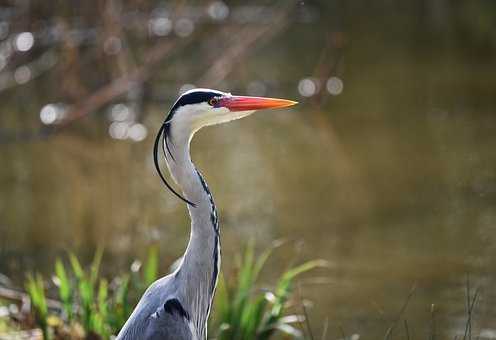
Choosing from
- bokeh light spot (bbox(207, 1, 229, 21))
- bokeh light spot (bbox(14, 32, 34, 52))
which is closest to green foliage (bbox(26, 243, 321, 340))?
bokeh light spot (bbox(14, 32, 34, 52))

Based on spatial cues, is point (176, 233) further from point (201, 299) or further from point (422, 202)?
point (201, 299)

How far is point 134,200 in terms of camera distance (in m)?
10.1

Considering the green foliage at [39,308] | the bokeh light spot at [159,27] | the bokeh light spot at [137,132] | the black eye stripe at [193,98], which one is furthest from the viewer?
the bokeh light spot at [137,132]

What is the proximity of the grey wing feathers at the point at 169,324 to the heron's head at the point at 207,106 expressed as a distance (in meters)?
0.70

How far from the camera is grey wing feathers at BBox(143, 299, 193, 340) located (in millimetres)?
3803

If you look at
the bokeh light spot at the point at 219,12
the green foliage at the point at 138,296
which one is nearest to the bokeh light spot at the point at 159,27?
the bokeh light spot at the point at 219,12

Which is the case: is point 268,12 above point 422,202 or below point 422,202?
above

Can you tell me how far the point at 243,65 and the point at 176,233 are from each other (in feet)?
20.1

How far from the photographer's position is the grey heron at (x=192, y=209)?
3.94 metres

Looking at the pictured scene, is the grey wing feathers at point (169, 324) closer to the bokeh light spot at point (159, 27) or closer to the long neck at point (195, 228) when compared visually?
the long neck at point (195, 228)

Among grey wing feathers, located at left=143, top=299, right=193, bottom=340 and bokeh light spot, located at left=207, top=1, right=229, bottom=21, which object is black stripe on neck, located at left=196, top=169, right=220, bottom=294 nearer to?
Answer: grey wing feathers, located at left=143, top=299, right=193, bottom=340

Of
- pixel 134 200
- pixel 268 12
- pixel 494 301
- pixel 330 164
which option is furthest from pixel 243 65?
pixel 494 301

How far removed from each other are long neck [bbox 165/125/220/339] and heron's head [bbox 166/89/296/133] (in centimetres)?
5

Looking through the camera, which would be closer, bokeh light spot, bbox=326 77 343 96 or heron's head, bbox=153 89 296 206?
heron's head, bbox=153 89 296 206
